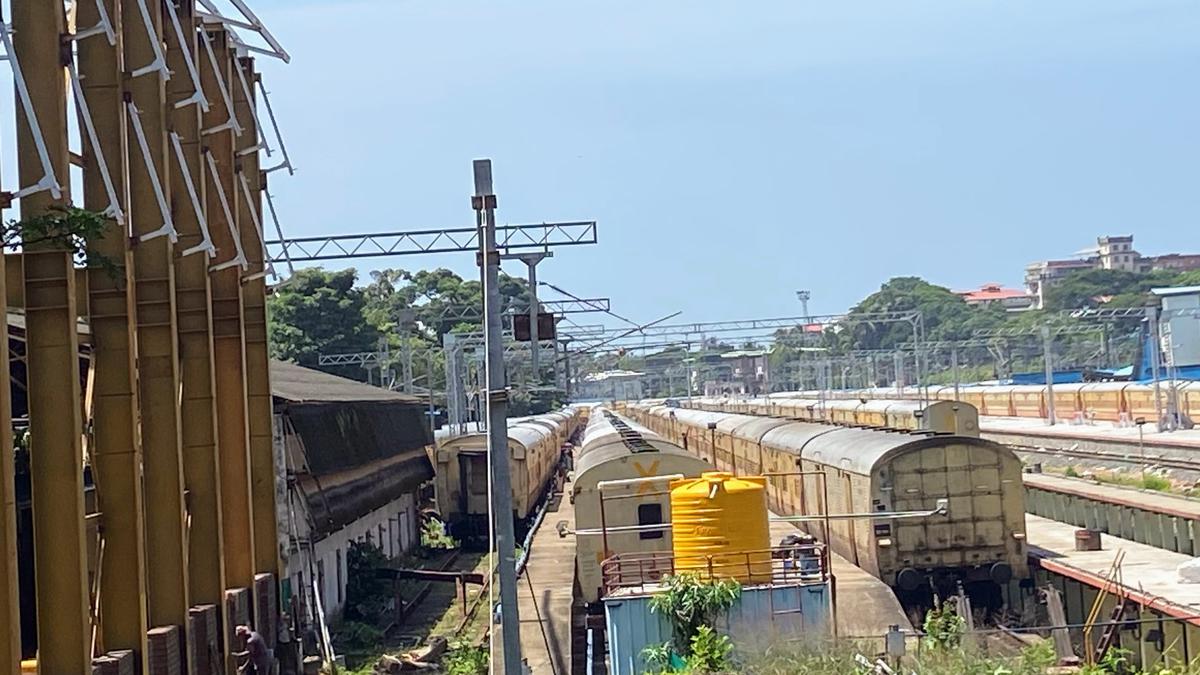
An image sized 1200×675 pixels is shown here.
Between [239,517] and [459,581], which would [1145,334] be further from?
[239,517]

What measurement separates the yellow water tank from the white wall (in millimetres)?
10169

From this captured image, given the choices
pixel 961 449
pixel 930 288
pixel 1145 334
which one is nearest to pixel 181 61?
pixel 961 449

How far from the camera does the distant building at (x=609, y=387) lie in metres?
144

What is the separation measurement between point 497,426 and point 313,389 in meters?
21.7

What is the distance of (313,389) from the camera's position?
33.5 m

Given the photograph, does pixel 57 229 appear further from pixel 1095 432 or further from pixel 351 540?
pixel 1095 432

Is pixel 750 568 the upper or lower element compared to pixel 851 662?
upper

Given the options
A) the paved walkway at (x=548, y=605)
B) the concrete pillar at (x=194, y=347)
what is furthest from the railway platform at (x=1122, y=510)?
the concrete pillar at (x=194, y=347)

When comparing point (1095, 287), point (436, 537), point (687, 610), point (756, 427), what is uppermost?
point (1095, 287)

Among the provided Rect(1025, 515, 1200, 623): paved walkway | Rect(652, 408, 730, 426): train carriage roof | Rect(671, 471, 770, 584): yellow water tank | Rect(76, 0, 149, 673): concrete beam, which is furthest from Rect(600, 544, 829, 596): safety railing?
Rect(652, 408, 730, 426): train carriage roof

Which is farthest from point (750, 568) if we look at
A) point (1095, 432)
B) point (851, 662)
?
point (1095, 432)

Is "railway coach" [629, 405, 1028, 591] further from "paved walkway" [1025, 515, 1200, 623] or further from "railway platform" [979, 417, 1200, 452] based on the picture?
"railway platform" [979, 417, 1200, 452]

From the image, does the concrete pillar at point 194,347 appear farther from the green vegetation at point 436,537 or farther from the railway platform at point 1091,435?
the railway platform at point 1091,435

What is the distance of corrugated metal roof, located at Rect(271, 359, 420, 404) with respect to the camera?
1113 inches
